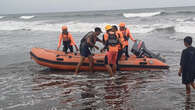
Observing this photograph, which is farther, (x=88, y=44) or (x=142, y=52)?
(x=142, y=52)

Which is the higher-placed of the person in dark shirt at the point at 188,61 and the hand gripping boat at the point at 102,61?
the person in dark shirt at the point at 188,61

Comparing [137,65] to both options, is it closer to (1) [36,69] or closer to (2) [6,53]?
(1) [36,69]

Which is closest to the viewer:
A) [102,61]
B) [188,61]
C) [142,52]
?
[188,61]

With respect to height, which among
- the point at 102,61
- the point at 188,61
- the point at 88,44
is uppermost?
the point at 88,44

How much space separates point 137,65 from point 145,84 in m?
1.39

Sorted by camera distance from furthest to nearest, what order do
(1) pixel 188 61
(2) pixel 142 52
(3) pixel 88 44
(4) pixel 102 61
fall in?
(2) pixel 142 52 → (4) pixel 102 61 → (3) pixel 88 44 → (1) pixel 188 61

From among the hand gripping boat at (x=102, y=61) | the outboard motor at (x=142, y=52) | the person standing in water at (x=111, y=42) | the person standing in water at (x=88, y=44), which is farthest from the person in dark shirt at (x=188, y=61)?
the outboard motor at (x=142, y=52)

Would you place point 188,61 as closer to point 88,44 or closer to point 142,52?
point 88,44

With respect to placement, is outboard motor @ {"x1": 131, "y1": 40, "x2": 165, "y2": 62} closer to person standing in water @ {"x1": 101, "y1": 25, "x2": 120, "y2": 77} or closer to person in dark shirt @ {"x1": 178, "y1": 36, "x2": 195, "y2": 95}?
person standing in water @ {"x1": 101, "y1": 25, "x2": 120, "y2": 77}

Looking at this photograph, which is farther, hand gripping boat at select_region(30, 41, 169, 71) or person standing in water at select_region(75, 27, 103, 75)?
hand gripping boat at select_region(30, 41, 169, 71)

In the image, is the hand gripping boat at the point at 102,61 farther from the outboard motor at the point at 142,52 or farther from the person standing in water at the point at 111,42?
the person standing in water at the point at 111,42

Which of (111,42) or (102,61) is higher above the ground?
(111,42)

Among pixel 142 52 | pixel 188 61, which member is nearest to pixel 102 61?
pixel 142 52

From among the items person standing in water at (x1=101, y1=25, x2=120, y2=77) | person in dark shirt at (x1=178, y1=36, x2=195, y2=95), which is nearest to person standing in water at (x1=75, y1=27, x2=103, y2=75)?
person standing in water at (x1=101, y1=25, x2=120, y2=77)
